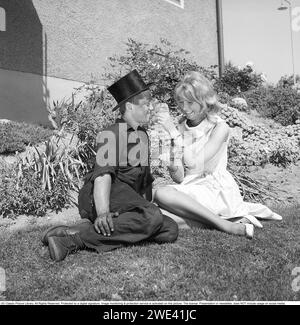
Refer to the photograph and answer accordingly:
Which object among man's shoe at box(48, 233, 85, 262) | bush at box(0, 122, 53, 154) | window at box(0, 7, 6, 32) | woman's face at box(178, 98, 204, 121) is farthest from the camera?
window at box(0, 7, 6, 32)

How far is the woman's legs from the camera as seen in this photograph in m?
3.85

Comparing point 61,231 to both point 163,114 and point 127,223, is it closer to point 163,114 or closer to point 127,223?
point 127,223

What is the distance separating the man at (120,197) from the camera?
11.2 ft

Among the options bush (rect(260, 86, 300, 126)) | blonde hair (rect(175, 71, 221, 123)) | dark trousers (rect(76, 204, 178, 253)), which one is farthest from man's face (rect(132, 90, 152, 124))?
bush (rect(260, 86, 300, 126))

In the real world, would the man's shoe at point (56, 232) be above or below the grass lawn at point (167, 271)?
above

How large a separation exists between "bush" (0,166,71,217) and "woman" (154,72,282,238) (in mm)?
1490

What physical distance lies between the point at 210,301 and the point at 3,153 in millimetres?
4233

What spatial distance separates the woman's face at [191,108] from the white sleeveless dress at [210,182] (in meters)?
0.10

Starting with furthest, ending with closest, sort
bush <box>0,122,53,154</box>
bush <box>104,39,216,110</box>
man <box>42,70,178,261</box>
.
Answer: bush <box>104,39,216,110</box> < bush <box>0,122,53,154</box> < man <box>42,70,178,261</box>

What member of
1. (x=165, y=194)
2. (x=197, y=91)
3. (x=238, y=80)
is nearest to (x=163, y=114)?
(x=197, y=91)

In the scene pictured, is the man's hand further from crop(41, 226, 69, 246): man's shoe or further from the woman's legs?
the woman's legs

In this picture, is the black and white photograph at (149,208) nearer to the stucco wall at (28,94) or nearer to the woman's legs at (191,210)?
the woman's legs at (191,210)

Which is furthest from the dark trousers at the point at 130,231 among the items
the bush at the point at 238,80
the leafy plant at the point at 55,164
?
the bush at the point at 238,80
